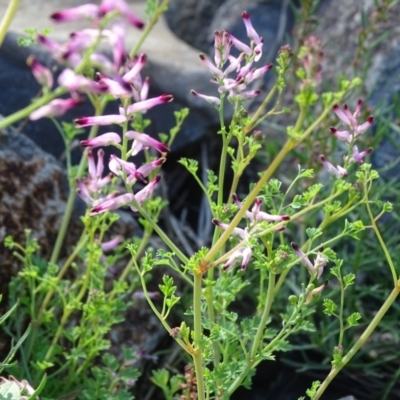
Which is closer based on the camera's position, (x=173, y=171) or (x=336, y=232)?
(x=336, y=232)

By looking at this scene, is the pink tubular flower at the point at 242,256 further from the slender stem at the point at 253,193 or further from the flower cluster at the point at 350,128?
the flower cluster at the point at 350,128

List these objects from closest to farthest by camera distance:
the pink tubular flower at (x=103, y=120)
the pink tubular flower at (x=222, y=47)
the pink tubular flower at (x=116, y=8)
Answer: the pink tubular flower at (x=116, y=8) < the pink tubular flower at (x=103, y=120) < the pink tubular flower at (x=222, y=47)

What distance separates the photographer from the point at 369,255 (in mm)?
2217

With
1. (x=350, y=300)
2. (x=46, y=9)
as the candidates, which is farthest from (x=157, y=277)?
(x=46, y=9)

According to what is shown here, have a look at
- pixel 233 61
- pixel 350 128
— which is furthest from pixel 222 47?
pixel 350 128

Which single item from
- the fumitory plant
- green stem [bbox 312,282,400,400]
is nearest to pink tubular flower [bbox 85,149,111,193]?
the fumitory plant

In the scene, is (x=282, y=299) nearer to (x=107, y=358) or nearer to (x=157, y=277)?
(x=157, y=277)

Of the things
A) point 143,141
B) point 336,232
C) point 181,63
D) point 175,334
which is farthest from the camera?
point 181,63

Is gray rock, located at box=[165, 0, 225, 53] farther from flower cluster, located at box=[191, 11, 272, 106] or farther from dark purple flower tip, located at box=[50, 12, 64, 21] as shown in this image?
dark purple flower tip, located at box=[50, 12, 64, 21]

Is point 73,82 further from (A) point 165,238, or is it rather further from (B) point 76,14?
(A) point 165,238

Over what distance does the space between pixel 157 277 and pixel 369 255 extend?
0.57 metres

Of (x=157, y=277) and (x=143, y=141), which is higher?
(x=143, y=141)

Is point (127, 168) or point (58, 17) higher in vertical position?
point (58, 17)

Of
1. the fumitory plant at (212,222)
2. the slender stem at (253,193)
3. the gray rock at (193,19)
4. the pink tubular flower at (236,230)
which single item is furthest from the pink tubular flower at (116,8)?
the gray rock at (193,19)
